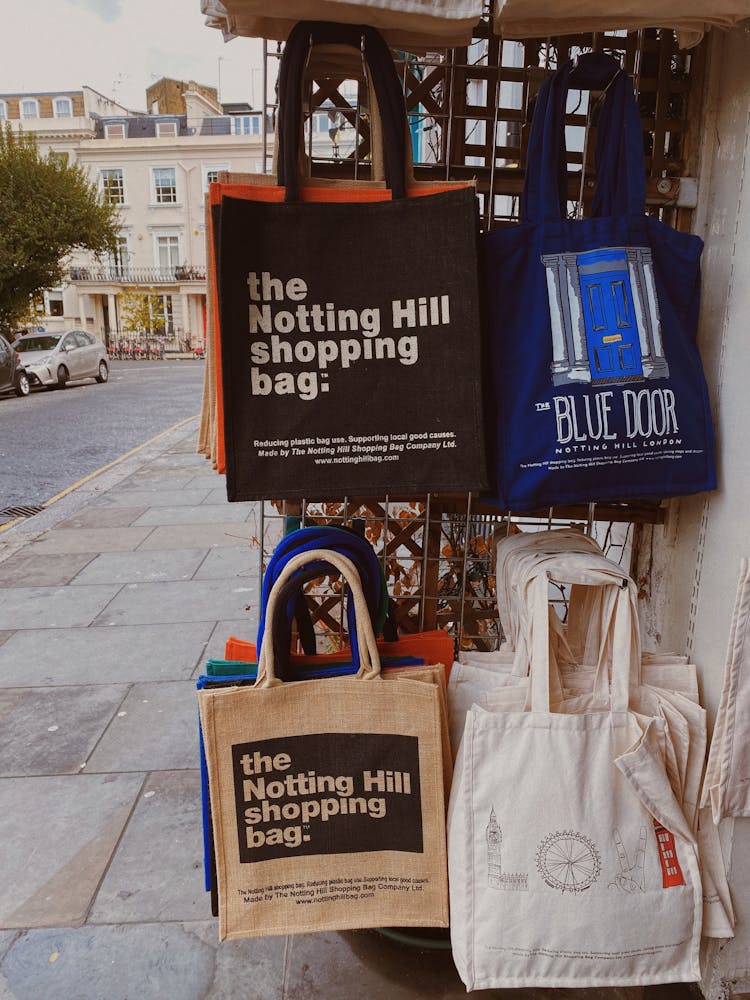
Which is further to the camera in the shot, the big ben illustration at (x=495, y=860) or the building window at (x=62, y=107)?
the building window at (x=62, y=107)

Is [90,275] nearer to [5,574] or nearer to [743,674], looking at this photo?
[5,574]

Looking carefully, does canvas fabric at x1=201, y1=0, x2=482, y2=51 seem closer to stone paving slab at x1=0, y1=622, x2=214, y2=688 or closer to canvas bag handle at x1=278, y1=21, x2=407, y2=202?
canvas bag handle at x1=278, y1=21, x2=407, y2=202

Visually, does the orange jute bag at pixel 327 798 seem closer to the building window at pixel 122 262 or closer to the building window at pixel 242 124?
the building window at pixel 122 262

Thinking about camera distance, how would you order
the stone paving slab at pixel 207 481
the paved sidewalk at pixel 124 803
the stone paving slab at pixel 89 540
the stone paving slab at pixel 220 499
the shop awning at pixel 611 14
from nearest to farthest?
the shop awning at pixel 611 14, the paved sidewalk at pixel 124 803, the stone paving slab at pixel 89 540, the stone paving slab at pixel 220 499, the stone paving slab at pixel 207 481

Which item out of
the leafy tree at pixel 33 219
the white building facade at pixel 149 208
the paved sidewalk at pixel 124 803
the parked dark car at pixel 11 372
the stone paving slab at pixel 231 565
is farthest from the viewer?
the white building facade at pixel 149 208

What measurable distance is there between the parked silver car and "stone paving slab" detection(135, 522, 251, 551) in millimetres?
14237

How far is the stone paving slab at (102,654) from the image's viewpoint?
12.8ft

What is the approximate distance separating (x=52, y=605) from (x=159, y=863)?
2.89 m

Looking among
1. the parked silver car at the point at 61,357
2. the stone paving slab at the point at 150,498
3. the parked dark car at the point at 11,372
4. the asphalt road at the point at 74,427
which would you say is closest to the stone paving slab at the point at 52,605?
the stone paving slab at the point at 150,498

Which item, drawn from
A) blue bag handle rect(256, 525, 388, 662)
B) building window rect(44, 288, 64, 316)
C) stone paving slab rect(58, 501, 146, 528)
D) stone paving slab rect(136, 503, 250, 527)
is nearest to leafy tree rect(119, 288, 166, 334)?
building window rect(44, 288, 64, 316)

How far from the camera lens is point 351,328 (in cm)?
168

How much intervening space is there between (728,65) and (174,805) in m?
2.89

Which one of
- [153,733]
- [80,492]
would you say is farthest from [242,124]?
[153,733]

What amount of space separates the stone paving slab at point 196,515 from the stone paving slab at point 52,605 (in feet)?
5.79
